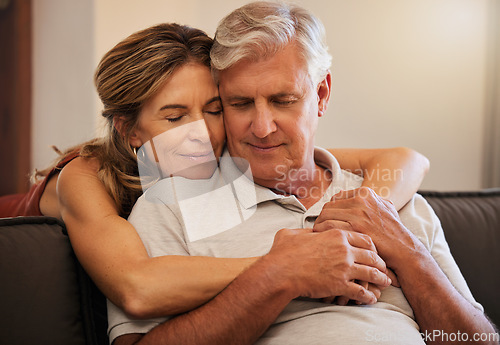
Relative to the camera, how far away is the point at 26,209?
1.49m

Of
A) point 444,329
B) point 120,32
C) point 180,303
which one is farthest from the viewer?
point 120,32

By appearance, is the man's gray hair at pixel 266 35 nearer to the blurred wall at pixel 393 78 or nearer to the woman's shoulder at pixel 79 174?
the woman's shoulder at pixel 79 174

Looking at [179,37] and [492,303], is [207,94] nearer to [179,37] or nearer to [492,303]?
[179,37]

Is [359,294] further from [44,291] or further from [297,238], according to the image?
[44,291]

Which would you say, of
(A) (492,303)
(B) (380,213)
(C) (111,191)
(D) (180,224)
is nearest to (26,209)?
(C) (111,191)

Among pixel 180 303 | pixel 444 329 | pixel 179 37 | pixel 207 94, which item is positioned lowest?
pixel 444 329

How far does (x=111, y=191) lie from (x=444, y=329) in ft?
2.73

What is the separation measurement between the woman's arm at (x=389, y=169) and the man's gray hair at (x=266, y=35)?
295 mm

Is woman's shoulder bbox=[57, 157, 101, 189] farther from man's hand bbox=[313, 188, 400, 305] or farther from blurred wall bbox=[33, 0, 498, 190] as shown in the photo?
blurred wall bbox=[33, 0, 498, 190]

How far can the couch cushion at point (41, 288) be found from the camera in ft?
3.43

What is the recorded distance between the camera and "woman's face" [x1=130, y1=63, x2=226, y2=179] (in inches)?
50.0

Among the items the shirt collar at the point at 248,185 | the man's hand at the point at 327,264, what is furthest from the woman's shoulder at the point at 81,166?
the man's hand at the point at 327,264

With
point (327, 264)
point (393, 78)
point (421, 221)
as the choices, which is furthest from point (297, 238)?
point (393, 78)

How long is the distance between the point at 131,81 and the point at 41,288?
20.5 inches
